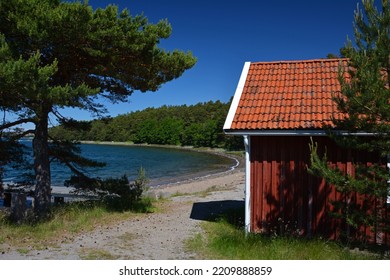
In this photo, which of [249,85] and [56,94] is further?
[249,85]

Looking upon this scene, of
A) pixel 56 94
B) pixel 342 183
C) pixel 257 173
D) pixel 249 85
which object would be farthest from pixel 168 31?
pixel 342 183

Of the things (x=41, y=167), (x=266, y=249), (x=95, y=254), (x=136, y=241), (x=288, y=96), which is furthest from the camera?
(x=41, y=167)

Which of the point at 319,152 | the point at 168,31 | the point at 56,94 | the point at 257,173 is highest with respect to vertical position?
the point at 168,31

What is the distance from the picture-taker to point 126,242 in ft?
28.3

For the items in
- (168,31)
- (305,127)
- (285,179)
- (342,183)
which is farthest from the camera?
(168,31)

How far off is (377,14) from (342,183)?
10.1 feet

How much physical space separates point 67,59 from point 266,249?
811cm

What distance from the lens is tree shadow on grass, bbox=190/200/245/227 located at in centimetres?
1131

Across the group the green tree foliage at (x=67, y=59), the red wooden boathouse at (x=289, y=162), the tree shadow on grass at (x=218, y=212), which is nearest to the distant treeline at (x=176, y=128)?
the tree shadow on grass at (x=218, y=212)

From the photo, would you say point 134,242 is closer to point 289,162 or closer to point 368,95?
point 289,162

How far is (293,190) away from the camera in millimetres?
9031

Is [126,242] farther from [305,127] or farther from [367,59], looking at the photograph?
[367,59]

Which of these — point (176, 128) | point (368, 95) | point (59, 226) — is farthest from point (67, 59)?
point (176, 128)

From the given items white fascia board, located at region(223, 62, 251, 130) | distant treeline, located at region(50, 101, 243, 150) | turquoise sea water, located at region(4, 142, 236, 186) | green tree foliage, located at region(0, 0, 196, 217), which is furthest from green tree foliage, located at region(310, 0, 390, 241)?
distant treeline, located at region(50, 101, 243, 150)
